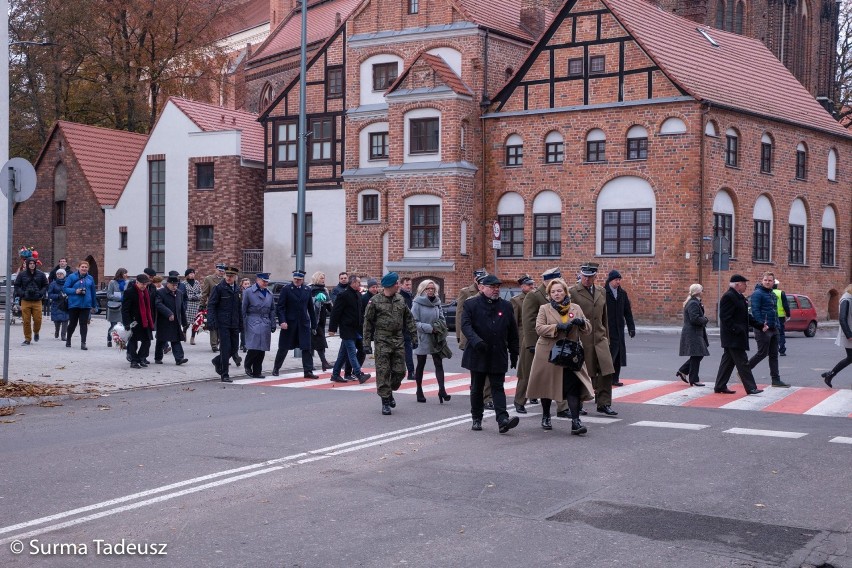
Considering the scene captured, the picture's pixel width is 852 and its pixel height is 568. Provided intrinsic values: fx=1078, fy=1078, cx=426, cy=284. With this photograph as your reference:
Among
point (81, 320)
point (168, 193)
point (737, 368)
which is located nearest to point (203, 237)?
point (168, 193)

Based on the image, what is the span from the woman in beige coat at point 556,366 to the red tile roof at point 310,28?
5212 cm

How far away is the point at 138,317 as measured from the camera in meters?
18.5

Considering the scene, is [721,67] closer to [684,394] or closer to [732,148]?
[732,148]

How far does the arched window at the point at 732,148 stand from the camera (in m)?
38.3

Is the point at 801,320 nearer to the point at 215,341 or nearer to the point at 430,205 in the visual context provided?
the point at 430,205

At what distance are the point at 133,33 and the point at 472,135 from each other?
19.7 meters

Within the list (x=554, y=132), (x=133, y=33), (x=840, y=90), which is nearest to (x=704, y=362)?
(x=554, y=132)

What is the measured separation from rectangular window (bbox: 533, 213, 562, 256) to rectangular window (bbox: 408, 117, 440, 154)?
4792 millimetres

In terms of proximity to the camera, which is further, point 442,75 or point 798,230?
point 798,230

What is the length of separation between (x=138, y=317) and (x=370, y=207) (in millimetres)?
25780

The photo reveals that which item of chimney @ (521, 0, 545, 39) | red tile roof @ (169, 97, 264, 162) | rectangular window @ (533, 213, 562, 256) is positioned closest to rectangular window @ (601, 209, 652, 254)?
rectangular window @ (533, 213, 562, 256)

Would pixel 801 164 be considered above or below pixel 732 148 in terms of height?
below

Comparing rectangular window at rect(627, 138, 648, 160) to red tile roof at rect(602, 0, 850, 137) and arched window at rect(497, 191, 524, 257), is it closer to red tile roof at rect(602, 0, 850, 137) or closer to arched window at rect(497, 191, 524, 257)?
red tile roof at rect(602, 0, 850, 137)

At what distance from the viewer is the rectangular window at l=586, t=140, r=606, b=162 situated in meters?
38.8
